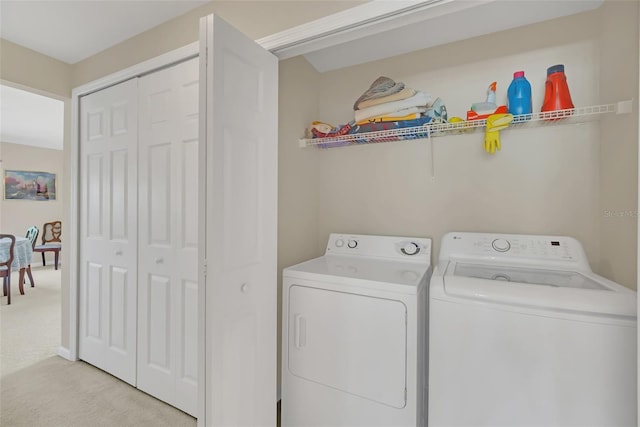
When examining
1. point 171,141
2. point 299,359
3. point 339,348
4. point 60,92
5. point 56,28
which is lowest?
point 299,359

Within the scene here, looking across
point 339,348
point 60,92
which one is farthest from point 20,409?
point 60,92

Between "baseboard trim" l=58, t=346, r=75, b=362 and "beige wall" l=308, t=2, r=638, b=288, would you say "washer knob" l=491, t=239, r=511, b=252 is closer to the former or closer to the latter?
"beige wall" l=308, t=2, r=638, b=288

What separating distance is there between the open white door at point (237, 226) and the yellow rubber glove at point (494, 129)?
1.17 metres

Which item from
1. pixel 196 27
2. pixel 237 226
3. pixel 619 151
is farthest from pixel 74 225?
pixel 619 151

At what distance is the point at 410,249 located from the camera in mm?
1926

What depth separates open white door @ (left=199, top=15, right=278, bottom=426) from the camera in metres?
1.12

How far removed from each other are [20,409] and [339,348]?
2.03 meters

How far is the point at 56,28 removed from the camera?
1.91m

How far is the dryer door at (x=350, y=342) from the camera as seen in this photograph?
1.35 metres

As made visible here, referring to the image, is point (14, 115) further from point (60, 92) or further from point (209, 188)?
point (209, 188)

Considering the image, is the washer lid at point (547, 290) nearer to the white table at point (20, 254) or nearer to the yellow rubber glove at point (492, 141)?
the yellow rubber glove at point (492, 141)

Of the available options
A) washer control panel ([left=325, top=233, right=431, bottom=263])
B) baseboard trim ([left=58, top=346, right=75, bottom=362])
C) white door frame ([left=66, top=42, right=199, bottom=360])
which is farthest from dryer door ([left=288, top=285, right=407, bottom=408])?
baseboard trim ([left=58, top=346, right=75, bottom=362])

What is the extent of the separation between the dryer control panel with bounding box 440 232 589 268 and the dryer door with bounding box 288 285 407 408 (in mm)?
634

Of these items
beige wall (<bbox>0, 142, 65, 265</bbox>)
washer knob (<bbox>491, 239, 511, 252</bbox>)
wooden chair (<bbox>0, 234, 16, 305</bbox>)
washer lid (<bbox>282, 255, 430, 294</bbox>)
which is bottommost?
wooden chair (<bbox>0, 234, 16, 305</bbox>)
